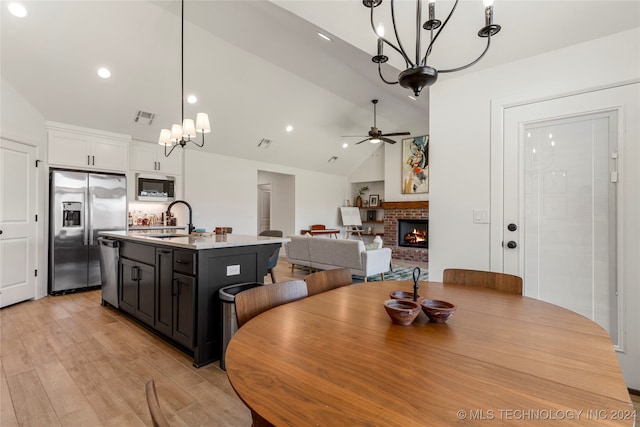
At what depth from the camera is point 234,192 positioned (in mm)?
6715

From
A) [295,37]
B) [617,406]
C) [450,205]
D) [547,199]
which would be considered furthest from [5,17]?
[547,199]

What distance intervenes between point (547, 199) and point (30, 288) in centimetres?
595

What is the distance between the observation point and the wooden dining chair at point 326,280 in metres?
1.65

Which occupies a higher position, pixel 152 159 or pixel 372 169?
pixel 372 169

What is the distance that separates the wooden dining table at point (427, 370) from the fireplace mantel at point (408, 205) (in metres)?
6.65

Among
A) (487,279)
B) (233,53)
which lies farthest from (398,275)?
(233,53)

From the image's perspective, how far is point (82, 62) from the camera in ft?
12.4

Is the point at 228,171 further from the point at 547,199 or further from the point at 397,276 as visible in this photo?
the point at 547,199

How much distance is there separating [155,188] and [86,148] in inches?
46.2

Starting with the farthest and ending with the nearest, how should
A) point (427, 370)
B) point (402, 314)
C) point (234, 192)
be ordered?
point (234, 192) < point (402, 314) < point (427, 370)

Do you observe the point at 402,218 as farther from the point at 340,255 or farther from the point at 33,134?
the point at 33,134

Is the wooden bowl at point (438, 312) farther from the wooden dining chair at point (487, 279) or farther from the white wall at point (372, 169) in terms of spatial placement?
the white wall at point (372, 169)

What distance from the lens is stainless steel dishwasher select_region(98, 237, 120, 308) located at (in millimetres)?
3381

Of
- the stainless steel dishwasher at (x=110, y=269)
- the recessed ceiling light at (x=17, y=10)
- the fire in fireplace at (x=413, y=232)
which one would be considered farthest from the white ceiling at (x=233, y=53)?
the fire in fireplace at (x=413, y=232)
